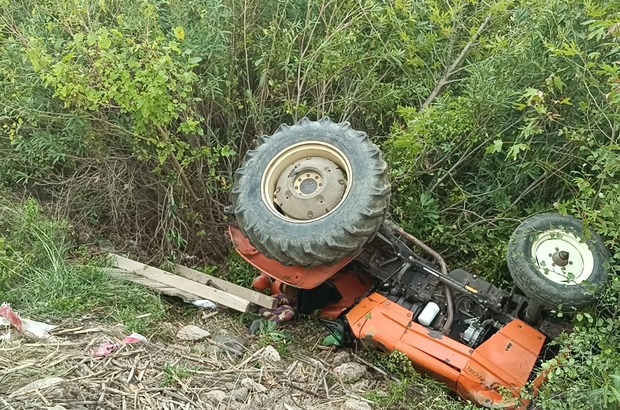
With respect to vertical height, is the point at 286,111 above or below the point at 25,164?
above

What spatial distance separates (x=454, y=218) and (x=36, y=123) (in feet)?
11.3

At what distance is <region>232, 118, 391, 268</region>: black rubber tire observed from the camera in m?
3.63

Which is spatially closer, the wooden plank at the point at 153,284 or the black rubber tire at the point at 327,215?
the black rubber tire at the point at 327,215

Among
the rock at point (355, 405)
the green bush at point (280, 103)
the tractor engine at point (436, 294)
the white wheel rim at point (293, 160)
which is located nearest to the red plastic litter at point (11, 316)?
the green bush at point (280, 103)

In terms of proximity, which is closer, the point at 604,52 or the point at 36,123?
the point at 604,52

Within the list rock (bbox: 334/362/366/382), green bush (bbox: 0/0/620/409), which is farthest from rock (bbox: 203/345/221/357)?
green bush (bbox: 0/0/620/409)

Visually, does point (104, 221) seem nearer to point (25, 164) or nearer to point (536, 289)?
point (25, 164)

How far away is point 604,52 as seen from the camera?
401cm

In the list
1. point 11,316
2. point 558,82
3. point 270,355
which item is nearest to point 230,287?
point 270,355

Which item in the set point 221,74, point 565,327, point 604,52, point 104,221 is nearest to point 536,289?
point 565,327

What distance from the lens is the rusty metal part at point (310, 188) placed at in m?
3.87

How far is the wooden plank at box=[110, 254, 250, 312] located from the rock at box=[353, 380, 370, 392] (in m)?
1.05

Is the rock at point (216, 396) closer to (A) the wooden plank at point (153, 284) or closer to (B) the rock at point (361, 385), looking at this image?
(B) the rock at point (361, 385)

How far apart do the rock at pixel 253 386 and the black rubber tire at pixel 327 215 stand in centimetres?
77
